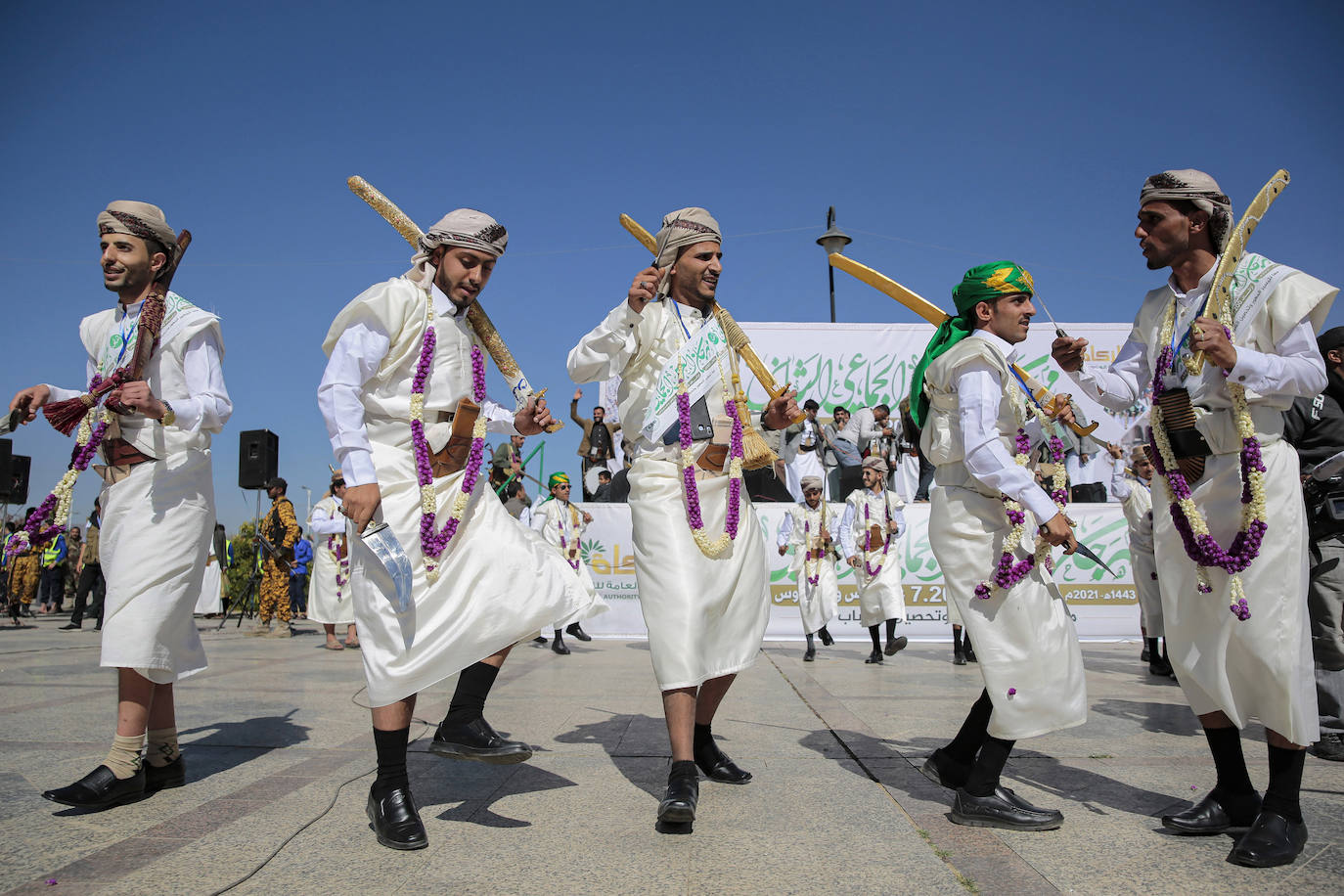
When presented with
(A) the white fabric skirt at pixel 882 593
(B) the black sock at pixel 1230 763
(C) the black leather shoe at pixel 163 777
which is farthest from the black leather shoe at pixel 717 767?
(A) the white fabric skirt at pixel 882 593

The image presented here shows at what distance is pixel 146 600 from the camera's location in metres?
3.44

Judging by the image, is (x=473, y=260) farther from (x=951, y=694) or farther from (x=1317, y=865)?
(x=951, y=694)

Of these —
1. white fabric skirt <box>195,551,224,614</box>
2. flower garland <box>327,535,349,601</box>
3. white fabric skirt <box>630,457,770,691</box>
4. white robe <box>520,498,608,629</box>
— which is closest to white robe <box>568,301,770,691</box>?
white fabric skirt <box>630,457,770,691</box>

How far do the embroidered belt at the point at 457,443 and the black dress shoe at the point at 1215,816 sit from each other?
2709 mm

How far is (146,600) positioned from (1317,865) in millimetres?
4034

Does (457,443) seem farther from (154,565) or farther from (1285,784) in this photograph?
(1285,784)

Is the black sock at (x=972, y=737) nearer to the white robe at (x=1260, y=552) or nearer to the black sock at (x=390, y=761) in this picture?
the white robe at (x=1260, y=552)

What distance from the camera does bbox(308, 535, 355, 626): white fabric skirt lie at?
10625mm

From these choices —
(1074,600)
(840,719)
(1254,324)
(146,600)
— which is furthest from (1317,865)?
(1074,600)

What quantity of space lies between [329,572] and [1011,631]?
31.0ft

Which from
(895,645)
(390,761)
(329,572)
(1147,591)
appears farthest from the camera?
(329,572)

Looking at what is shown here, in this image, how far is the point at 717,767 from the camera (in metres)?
3.73

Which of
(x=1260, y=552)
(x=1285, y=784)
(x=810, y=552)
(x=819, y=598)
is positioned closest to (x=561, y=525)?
(x=810, y=552)

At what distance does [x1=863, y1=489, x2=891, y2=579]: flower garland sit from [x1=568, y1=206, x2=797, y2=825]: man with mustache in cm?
649
